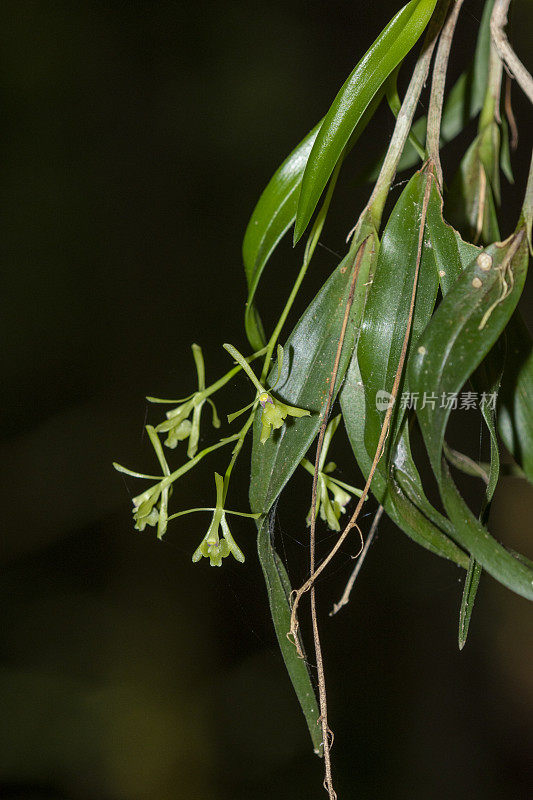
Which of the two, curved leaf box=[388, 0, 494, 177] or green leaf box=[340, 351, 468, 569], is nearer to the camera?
green leaf box=[340, 351, 468, 569]

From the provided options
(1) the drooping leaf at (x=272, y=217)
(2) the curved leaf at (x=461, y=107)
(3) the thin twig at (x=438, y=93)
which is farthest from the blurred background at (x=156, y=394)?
(3) the thin twig at (x=438, y=93)

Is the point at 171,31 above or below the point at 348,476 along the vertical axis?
above

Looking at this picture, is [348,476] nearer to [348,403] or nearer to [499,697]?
[499,697]

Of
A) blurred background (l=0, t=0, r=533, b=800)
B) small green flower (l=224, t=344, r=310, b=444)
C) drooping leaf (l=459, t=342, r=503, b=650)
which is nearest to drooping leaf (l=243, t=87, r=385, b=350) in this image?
small green flower (l=224, t=344, r=310, b=444)

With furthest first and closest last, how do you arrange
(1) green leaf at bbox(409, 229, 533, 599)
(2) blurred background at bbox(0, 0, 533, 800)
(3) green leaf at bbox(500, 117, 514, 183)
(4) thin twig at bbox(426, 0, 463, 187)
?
(2) blurred background at bbox(0, 0, 533, 800) → (3) green leaf at bbox(500, 117, 514, 183) → (4) thin twig at bbox(426, 0, 463, 187) → (1) green leaf at bbox(409, 229, 533, 599)

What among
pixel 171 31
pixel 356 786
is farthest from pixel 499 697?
pixel 171 31

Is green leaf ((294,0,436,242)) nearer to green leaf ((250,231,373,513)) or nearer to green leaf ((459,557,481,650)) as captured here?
green leaf ((250,231,373,513))
